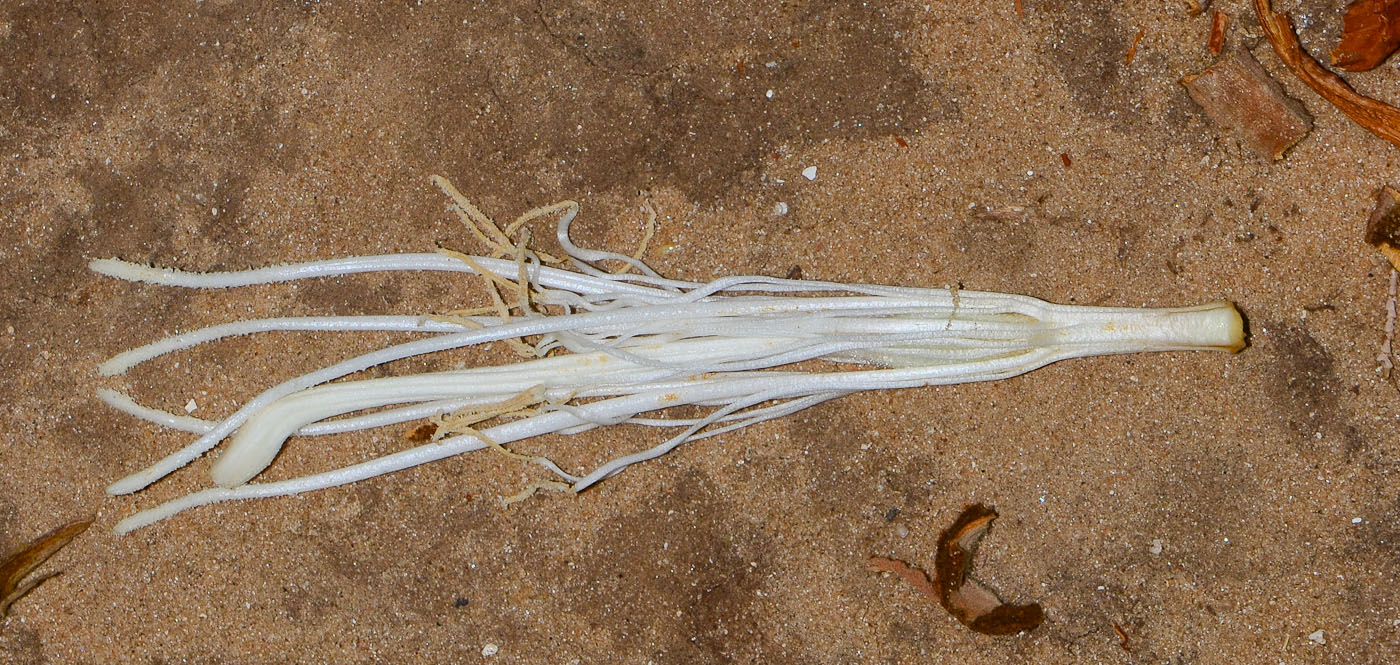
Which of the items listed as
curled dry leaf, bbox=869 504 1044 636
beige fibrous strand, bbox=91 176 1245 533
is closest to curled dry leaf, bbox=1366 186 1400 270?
beige fibrous strand, bbox=91 176 1245 533

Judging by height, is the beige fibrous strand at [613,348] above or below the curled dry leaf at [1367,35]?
below

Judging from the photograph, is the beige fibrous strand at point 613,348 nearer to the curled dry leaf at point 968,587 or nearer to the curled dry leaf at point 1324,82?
the curled dry leaf at point 968,587

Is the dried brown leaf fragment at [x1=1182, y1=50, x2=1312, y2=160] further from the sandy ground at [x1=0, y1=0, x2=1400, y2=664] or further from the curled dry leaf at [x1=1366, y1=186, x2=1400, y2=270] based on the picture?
the curled dry leaf at [x1=1366, y1=186, x2=1400, y2=270]

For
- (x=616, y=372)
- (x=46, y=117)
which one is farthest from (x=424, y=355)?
(x=46, y=117)

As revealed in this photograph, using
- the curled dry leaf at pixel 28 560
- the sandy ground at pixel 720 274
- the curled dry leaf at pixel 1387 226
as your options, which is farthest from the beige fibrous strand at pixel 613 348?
the curled dry leaf at pixel 1387 226

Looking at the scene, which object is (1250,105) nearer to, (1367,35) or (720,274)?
(1367,35)

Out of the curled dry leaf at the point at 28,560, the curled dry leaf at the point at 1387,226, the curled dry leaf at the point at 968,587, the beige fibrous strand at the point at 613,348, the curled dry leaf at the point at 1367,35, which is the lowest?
the curled dry leaf at the point at 28,560

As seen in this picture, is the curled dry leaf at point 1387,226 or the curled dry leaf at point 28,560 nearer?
the curled dry leaf at point 1387,226

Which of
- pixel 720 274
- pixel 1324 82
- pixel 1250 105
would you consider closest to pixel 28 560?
pixel 720 274
